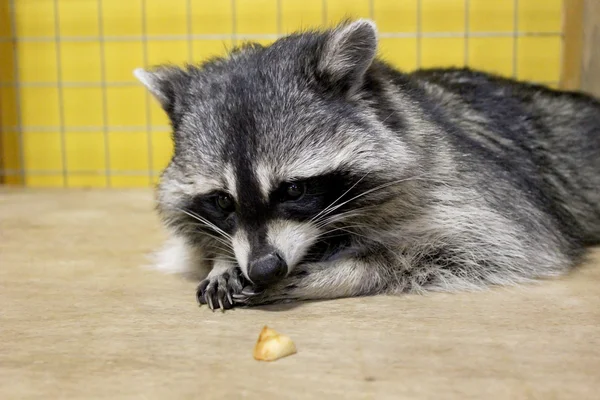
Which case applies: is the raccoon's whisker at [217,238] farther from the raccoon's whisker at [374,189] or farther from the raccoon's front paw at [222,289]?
the raccoon's whisker at [374,189]

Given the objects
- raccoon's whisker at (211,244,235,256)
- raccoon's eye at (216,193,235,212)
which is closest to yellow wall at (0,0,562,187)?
raccoon's whisker at (211,244,235,256)

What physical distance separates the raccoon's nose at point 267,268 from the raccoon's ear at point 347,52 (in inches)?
23.8

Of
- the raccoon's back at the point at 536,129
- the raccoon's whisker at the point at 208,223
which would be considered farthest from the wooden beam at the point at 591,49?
the raccoon's whisker at the point at 208,223

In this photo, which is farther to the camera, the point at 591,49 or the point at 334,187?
the point at 591,49

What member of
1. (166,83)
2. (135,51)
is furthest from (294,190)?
(135,51)

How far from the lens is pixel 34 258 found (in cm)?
295

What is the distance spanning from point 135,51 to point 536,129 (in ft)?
9.49

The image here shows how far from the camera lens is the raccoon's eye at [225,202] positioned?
2.23 metres

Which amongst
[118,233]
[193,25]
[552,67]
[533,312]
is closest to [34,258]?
[118,233]

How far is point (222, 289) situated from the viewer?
229 cm

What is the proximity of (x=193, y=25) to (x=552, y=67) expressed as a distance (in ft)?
7.64

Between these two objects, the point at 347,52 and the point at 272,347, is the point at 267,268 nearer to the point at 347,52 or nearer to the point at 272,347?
the point at 272,347

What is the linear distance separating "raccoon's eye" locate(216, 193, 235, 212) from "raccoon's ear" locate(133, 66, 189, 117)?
0.45m

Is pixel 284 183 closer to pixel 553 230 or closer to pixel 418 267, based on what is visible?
pixel 418 267
